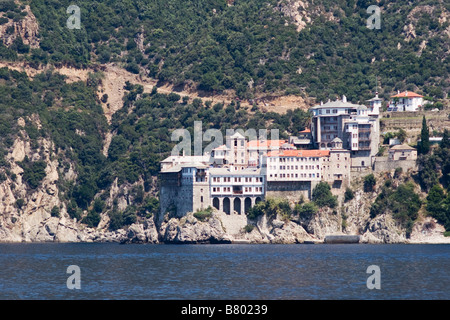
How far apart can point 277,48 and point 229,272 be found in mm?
89696

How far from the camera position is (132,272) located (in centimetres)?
9056

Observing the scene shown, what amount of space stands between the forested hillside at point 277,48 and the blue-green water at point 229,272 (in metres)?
52.5

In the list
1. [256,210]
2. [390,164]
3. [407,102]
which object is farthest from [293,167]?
[407,102]

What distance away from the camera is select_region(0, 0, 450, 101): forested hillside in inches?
6609

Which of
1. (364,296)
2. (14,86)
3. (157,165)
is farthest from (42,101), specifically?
(364,296)

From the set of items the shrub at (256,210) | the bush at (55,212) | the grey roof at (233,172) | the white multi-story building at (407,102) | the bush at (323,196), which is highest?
the white multi-story building at (407,102)

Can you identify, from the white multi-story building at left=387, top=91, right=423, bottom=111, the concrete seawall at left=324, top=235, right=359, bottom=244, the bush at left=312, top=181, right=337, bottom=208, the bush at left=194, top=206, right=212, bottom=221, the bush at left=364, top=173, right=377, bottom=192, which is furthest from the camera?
the white multi-story building at left=387, top=91, right=423, bottom=111

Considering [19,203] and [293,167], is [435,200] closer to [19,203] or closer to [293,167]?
[293,167]

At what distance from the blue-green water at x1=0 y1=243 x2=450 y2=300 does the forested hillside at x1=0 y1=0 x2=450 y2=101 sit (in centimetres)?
5255

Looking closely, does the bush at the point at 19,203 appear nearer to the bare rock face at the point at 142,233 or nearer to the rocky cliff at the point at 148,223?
the rocky cliff at the point at 148,223

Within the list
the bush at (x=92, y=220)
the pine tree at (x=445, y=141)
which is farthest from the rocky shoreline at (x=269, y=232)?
the bush at (x=92, y=220)

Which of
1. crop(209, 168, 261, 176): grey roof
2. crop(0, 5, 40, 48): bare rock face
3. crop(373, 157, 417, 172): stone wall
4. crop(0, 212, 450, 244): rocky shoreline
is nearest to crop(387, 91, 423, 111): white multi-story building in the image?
crop(373, 157, 417, 172): stone wall

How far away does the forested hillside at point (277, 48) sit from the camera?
551ft

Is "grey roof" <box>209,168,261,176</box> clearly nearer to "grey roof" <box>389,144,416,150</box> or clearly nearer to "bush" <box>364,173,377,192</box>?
"bush" <box>364,173,377,192</box>
